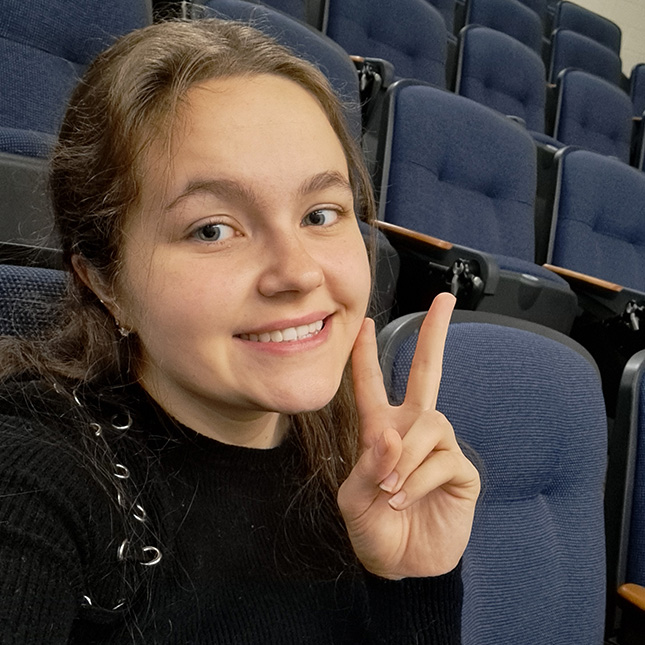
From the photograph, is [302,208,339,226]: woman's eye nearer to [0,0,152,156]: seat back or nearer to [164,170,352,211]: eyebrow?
[164,170,352,211]: eyebrow

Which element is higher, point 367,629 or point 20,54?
point 20,54

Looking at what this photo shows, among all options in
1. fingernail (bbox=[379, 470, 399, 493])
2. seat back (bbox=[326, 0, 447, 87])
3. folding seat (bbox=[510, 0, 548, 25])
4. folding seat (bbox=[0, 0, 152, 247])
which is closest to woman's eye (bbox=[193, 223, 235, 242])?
fingernail (bbox=[379, 470, 399, 493])

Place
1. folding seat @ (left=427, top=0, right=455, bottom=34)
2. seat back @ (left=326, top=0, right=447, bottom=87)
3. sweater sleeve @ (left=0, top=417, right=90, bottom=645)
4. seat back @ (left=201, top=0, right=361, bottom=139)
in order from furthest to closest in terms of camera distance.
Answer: folding seat @ (left=427, top=0, right=455, bottom=34) < seat back @ (left=326, top=0, right=447, bottom=87) < seat back @ (left=201, top=0, right=361, bottom=139) < sweater sleeve @ (left=0, top=417, right=90, bottom=645)

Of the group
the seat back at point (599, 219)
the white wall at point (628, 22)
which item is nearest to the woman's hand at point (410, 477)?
the seat back at point (599, 219)

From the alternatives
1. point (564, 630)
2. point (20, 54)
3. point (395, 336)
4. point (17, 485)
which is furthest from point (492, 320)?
point (20, 54)

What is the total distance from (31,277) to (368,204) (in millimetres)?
184

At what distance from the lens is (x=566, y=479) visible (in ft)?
1.33

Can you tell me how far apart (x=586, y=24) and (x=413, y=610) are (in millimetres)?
2028

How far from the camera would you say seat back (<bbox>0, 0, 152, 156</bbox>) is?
530 millimetres

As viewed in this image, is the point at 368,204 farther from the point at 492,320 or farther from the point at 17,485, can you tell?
the point at 17,485

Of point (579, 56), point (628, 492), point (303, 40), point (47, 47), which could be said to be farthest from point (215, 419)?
point (579, 56)

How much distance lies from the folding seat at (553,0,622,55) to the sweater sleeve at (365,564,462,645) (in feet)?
6.34

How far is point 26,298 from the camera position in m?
0.30

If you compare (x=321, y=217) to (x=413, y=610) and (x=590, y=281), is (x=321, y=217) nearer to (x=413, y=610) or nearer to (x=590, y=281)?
(x=413, y=610)
